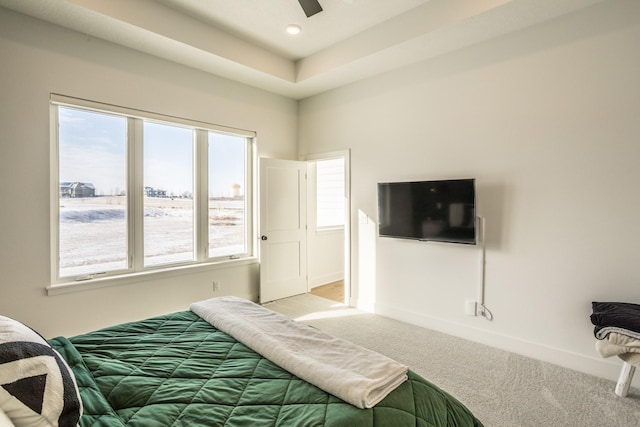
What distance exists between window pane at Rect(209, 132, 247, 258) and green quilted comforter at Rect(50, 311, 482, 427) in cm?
252

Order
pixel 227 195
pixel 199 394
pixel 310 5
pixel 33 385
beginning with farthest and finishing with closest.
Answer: pixel 227 195 < pixel 310 5 < pixel 199 394 < pixel 33 385

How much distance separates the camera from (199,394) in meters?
1.25

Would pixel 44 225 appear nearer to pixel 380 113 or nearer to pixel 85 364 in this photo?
pixel 85 364

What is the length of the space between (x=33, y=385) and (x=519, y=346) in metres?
3.37

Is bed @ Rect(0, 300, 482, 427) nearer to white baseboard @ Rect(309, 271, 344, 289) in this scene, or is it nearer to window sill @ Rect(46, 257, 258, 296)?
window sill @ Rect(46, 257, 258, 296)

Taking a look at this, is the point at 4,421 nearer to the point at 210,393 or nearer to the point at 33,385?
the point at 33,385

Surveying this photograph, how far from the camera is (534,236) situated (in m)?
2.90

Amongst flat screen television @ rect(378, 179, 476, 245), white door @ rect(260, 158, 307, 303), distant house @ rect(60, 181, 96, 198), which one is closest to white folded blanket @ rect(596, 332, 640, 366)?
flat screen television @ rect(378, 179, 476, 245)

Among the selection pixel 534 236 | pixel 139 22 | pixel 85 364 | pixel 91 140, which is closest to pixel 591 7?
pixel 534 236

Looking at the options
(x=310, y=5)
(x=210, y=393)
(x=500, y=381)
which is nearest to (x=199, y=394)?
(x=210, y=393)

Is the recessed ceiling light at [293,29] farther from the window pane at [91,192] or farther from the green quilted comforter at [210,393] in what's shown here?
the green quilted comforter at [210,393]

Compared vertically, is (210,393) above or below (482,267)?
below

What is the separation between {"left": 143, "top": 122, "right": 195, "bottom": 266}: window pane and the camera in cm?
360

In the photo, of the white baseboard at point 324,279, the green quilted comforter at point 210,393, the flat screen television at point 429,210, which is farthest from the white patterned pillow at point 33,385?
the white baseboard at point 324,279
